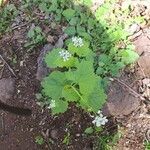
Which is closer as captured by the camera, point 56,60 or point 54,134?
point 56,60

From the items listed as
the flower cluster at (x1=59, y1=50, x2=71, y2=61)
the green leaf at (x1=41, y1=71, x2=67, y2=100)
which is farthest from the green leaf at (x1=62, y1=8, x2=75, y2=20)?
the green leaf at (x1=41, y1=71, x2=67, y2=100)

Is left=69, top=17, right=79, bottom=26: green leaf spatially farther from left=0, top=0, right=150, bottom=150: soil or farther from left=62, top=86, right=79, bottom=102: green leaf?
left=62, top=86, right=79, bottom=102: green leaf

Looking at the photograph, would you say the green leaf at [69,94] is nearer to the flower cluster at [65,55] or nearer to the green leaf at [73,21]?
the flower cluster at [65,55]

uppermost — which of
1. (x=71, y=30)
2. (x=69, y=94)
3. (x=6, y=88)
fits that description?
(x=71, y=30)

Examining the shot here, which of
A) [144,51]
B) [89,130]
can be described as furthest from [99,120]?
[144,51]

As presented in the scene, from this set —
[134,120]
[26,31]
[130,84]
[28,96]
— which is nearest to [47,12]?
[26,31]

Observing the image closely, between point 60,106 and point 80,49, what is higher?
point 80,49

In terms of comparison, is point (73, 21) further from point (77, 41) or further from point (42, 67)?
point (42, 67)
